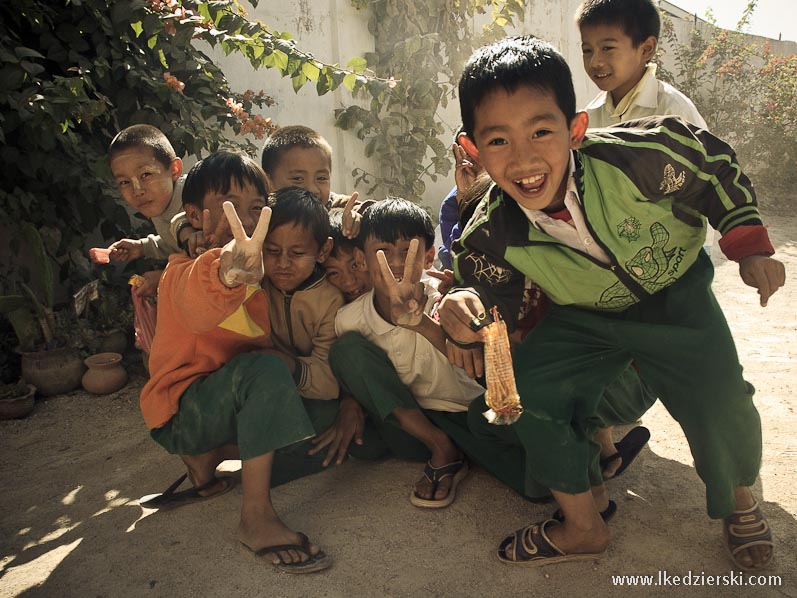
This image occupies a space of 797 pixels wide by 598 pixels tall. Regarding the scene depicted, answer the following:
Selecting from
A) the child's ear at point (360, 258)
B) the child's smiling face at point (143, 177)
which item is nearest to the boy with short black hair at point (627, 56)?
the child's ear at point (360, 258)

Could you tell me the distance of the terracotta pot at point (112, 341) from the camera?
3.73 meters

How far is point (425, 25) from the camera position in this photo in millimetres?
5977

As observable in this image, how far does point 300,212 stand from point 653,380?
4.19 feet

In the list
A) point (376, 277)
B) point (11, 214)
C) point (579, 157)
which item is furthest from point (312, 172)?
point (11, 214)

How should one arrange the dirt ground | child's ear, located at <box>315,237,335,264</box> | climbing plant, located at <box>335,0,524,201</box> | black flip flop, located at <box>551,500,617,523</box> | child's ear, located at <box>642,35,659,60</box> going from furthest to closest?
→ climbing plant, located at <box>335,0,524,201</box> < child's ear, located at <box>642,35,659,60</box> < child's ear, located at <box>315,237,335,264</box> < black flip flop, located at <box>551,500,617,523</box> < the dirt ground

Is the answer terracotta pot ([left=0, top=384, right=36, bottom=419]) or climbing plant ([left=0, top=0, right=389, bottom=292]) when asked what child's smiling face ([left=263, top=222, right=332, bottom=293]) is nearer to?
climbing plant ([left=0, top=0, right=389, bottom=292])

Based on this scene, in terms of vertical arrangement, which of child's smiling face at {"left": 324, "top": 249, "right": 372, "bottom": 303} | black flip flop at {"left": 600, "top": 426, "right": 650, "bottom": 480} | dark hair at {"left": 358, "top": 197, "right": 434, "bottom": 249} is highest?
dark hair at {"left": 358, "top": 197, "right": 434, "bottom": 249}

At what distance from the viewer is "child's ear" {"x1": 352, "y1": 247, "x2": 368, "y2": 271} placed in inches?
95.2

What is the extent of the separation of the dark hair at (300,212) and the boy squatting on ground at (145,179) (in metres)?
0.69

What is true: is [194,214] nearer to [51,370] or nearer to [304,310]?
[304,310]

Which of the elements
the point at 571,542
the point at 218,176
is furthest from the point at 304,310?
the point at 571,542

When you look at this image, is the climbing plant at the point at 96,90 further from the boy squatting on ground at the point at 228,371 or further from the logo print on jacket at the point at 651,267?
the logo print on jacket at the point at 651,267

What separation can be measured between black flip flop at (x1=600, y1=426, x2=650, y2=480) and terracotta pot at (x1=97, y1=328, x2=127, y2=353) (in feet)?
9.21

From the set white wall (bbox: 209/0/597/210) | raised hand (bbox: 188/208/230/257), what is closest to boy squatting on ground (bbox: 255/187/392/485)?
raised hand (bbox: 188/208/230/257)
